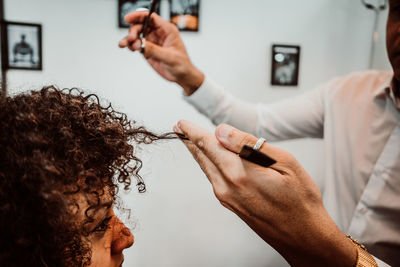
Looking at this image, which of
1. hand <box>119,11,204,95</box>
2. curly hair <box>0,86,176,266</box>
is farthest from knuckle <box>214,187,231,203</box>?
hand <box>119,11,204,95</box>

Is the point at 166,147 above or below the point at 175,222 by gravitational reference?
above

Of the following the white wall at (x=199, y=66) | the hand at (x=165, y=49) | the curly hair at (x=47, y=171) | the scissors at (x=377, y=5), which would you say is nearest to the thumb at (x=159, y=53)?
the hand at (x=165, y=49)

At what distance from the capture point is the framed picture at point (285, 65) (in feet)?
5.20

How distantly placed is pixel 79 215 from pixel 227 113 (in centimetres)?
87

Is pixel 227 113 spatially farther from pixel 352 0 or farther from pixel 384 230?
pixel 352 0

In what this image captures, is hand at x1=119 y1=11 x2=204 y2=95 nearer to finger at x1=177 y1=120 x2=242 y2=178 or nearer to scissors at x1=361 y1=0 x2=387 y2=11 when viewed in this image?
finger at x1=177 y1=120 x2=242 y2=178

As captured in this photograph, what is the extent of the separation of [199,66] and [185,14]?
278 millimetres

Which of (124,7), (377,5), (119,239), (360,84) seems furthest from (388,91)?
(124,7)

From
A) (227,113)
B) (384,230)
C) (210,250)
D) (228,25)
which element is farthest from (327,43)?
(210,250)

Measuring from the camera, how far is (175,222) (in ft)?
5.14

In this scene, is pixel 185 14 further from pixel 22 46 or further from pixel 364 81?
pixel 364 81

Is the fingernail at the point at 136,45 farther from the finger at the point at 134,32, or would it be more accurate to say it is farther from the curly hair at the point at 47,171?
the curly hair at the point at 47,171

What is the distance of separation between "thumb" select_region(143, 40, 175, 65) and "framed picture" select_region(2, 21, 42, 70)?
0.64 m

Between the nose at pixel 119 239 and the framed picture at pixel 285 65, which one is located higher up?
the framed picture at pixel 285 65
